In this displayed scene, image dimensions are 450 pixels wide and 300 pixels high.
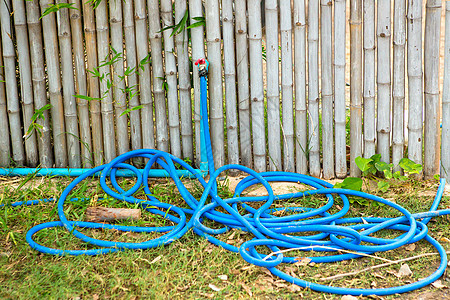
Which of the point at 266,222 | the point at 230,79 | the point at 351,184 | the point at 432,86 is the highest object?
the point at 230,79

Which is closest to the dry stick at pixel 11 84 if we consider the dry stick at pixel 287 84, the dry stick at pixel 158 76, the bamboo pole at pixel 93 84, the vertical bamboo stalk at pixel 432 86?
the bamboo pole at pixel 93 84

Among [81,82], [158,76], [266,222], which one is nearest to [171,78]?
[158,76]

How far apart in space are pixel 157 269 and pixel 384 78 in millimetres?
2015

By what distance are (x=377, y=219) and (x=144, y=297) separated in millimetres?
1504

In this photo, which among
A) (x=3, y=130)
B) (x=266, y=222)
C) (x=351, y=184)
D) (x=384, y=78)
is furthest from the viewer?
(x=3, y=130)

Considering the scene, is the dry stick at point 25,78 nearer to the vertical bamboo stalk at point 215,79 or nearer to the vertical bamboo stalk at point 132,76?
the vertical bamboo stalk at point 132,76

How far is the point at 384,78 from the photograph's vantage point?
374cm

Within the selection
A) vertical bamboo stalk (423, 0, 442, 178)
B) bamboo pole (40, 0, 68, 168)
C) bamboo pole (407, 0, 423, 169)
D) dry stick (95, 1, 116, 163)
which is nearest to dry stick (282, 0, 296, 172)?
bamboo pole (407, 0, 423, 169)

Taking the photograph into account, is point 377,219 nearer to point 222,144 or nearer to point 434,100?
point 434,100

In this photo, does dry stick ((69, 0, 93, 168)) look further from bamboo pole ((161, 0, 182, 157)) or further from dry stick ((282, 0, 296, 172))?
dry stick ((282, 0, 296, 172))

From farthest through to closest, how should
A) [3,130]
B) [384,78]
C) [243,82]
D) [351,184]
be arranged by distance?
[3,130]
[243,82]
[384,78]
[351,184]

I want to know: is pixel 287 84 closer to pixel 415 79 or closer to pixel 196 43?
pixel 196 43

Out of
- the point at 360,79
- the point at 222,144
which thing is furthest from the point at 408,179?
the point at 222,144

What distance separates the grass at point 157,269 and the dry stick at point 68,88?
2.26 feet
